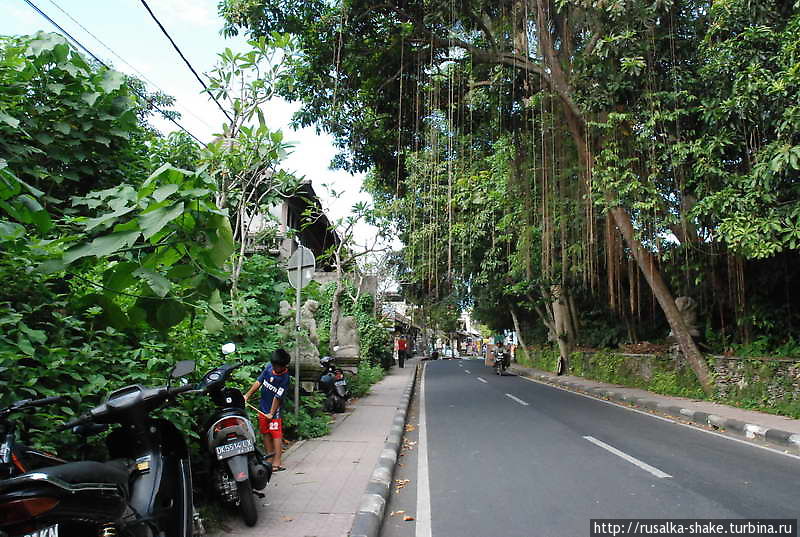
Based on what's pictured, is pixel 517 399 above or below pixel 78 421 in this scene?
below

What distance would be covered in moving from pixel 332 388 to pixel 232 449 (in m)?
6.74

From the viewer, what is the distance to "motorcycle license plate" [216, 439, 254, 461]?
3.92 m

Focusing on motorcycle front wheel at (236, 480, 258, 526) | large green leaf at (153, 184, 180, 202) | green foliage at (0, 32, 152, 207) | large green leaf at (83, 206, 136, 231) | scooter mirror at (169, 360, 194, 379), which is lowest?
motorcycle front wheel at (236, 480, 258, 526)

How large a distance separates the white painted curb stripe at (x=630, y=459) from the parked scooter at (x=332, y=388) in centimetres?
462

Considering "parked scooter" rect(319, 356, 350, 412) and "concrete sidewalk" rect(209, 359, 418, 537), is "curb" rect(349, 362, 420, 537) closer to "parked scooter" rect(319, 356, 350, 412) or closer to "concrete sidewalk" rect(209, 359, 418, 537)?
"concrete sidewalk" rect(209, 359, 418, 537)

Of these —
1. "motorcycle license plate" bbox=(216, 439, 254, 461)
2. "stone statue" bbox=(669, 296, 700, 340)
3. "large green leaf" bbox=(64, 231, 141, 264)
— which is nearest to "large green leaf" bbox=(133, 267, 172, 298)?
"large green leaf" bbox=(64, 231, 141, 264)

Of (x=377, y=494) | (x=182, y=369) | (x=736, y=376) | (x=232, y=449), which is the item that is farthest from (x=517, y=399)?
(x=182, y=369)

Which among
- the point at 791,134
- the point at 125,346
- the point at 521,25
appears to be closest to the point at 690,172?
the point at 791,134

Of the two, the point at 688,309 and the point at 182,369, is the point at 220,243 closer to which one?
the point at 182,369

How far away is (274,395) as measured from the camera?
570 centimetres

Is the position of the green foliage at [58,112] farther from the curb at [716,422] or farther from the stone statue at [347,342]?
the stone statue at [347,342]

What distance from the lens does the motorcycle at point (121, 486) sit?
1.78 meters

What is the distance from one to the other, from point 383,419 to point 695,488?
577cm

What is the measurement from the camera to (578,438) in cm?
816
